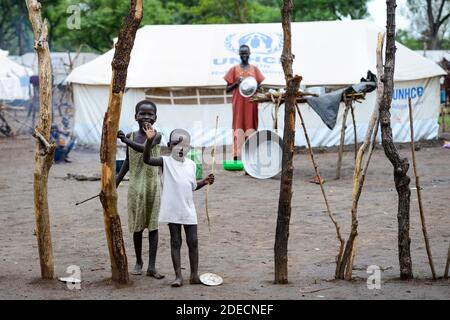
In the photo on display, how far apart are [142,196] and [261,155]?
19.9 ft

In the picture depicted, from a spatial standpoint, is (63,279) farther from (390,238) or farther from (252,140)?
(252,140)

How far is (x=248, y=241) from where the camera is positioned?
8055 mm

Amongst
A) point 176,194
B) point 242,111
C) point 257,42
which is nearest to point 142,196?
point 176,194

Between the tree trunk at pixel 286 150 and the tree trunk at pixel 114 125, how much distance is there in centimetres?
99

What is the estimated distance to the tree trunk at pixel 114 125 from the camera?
6016 mm

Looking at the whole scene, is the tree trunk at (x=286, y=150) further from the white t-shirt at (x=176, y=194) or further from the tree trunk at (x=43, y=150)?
the tree trunk at (x=43, y=150)

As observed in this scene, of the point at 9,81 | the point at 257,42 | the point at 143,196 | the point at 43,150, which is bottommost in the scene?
the point at 9,81

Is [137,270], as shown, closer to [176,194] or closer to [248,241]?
[176,194]

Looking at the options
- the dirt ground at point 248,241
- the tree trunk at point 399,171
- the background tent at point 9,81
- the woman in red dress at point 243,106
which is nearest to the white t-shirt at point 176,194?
the dirt ground at point 248,241

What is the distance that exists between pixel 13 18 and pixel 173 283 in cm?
4150

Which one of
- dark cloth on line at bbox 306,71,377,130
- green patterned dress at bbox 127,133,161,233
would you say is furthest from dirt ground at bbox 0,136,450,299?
dark cloth on line at bbox 306,71,377,130

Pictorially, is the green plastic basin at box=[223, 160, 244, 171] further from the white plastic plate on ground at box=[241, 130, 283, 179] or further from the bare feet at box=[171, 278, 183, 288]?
the bare feet at box=[171, 278, 183, 288]
